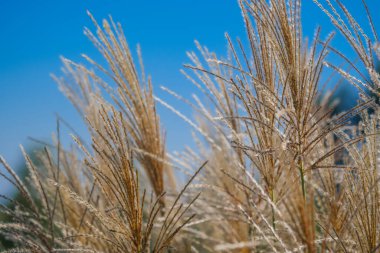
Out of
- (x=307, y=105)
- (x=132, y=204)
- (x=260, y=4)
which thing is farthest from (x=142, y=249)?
(x=260, y=4)

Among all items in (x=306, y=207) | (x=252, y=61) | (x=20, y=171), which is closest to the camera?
(x=306, y=207)

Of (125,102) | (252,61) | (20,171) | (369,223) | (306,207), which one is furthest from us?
(20,171)

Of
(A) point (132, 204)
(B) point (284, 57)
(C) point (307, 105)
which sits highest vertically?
(B) point (284, 57)

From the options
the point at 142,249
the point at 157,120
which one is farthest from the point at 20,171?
the point at 142,249

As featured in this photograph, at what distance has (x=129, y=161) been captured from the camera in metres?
1.32

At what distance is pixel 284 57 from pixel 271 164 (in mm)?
406

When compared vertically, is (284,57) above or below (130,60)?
below

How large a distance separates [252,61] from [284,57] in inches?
7.2

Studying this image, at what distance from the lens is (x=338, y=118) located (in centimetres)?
129

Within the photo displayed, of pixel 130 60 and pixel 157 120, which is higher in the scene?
pixel 130 60

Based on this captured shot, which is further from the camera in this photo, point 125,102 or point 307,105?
point 125,102

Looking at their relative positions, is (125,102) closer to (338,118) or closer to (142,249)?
(142,249)

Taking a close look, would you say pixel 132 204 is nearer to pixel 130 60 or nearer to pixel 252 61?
pixel 252 61

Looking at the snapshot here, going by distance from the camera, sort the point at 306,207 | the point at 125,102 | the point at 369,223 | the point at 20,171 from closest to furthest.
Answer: the point at 306,207, the point at 369,223, the point at 125,102, the point at 20,171
